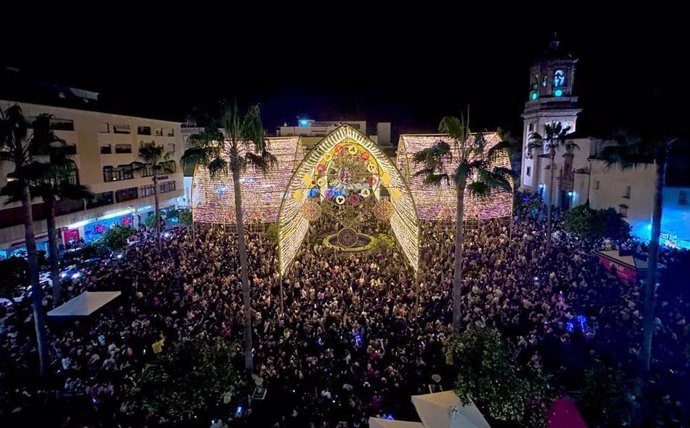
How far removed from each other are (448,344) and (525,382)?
2.27 m

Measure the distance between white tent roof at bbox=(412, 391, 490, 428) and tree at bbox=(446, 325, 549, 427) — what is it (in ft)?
1.10

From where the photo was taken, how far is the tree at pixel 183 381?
953 centimetres

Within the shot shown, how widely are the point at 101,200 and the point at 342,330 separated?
26.6 m

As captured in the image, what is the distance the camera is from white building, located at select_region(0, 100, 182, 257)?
79.9 ft

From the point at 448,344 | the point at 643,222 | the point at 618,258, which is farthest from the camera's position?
the point at 643,222

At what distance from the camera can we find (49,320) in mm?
15406

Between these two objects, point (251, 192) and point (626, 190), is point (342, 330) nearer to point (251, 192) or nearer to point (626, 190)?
point (251, 192)

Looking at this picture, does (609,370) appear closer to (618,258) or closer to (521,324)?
(521,324)

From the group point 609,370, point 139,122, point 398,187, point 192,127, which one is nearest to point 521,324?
point 609,370

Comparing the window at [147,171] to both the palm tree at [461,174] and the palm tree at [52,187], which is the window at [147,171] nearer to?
the palm tree at [52,187]

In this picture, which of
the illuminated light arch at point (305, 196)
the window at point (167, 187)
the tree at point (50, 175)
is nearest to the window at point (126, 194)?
the window at point (167, 187)

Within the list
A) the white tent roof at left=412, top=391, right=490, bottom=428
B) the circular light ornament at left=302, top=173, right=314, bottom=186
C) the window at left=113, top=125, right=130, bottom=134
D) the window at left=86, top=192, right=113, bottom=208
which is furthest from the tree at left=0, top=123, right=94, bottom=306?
the window at left=113, top=125, right=130, bottom=134

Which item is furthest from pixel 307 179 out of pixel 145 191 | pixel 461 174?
pixel 145 191

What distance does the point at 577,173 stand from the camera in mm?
35531
